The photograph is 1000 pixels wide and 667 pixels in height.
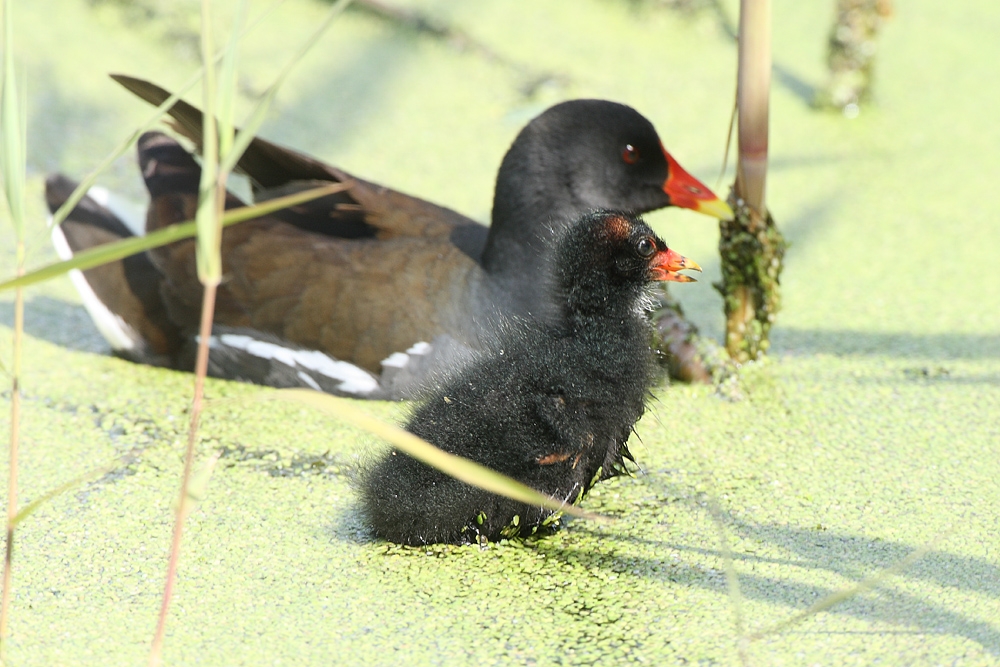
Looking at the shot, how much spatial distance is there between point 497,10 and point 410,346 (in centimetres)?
227

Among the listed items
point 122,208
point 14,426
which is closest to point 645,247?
point 14,426

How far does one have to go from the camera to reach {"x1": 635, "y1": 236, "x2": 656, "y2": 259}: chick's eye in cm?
183

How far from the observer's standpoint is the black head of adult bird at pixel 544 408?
1686 mm

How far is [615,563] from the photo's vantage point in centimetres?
176

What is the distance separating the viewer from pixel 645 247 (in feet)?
6.02

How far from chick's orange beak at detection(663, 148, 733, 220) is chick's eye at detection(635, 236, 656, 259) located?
68 centimetres

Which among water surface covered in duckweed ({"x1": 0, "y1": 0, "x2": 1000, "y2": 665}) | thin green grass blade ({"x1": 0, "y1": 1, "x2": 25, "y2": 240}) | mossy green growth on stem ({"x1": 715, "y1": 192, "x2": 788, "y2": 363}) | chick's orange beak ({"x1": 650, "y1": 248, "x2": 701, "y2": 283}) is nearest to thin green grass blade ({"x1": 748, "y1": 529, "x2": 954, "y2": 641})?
water surface covered in duckweed ({"x1": 0, "y1": 0, "x2": 1000, "y2": 665})

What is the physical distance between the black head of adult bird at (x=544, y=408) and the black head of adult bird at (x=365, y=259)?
54cm

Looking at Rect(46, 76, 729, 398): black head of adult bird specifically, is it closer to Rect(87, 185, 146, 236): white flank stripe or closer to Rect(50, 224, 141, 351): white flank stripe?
Rect(50, 224, 141, 351): white flank stripe

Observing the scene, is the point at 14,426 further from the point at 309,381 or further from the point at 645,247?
the point at 309,381

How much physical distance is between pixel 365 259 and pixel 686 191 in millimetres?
747

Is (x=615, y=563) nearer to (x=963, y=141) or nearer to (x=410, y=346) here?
(x=410, y=346)

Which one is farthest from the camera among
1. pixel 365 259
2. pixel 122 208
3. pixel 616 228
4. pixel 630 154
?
pixel 122 208

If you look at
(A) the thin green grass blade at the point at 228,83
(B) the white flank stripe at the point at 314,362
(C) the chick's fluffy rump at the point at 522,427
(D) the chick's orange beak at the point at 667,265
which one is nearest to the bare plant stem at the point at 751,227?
(D) the chick's orange beak at the point at 667,265
